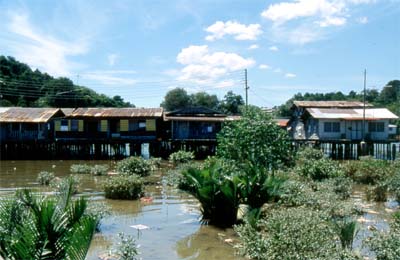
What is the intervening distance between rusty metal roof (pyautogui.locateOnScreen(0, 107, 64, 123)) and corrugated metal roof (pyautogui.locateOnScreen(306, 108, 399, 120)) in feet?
71.9

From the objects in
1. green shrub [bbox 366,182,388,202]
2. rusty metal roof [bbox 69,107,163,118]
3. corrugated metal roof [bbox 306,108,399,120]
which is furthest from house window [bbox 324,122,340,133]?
green shrub [bbox 366,182,388,202]

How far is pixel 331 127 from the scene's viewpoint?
127 ft

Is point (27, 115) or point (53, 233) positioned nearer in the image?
point (53, 233)

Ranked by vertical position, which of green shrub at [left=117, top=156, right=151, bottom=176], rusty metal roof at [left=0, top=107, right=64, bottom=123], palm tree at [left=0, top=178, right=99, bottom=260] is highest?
rusty metal roof at [left=0, top=107, right=64, bottom=123]

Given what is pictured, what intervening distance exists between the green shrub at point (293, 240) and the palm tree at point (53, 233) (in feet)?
11.5

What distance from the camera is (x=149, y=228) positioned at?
1137 cm

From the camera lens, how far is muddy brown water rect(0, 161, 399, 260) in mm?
9234

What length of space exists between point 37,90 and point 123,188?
51.0 meters

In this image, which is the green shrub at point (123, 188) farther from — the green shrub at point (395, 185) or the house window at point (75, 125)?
the house window at point (75, 125)

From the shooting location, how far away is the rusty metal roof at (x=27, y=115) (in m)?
34.9

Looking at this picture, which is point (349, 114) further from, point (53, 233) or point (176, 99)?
point (53, 233)

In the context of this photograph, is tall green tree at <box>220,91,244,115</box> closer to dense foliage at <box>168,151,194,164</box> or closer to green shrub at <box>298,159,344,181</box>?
dense foliage at <box>168,151,194,164</box>

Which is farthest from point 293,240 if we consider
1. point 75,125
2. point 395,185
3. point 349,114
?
point 349,114

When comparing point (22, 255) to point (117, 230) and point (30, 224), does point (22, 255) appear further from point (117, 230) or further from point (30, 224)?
point (117, 230)
